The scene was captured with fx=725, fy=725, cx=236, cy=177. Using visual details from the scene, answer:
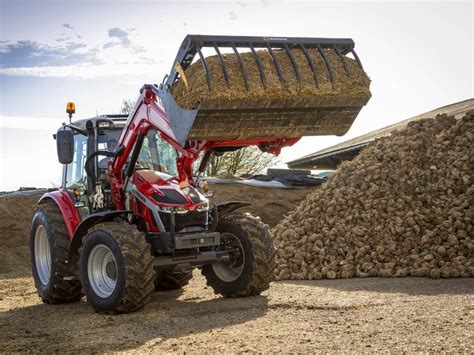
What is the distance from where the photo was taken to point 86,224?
866cm

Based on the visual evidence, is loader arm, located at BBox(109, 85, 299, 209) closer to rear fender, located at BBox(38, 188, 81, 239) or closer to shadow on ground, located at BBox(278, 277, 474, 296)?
rear fender, located at BBox(38, 188, 81, 239)

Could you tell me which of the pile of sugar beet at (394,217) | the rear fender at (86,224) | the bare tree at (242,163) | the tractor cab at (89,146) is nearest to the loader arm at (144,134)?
the tractor cab at (89,146)

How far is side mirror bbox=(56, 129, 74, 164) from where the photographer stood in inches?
351

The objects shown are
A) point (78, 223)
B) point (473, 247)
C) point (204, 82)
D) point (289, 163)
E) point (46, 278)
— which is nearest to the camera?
point (204, 82)

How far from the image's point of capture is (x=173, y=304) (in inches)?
358

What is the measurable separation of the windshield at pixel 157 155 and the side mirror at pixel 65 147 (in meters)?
0.84

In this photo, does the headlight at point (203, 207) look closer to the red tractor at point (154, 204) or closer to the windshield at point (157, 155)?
the red tractor at point (154, 204)

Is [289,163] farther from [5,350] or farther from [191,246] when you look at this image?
[5,350]

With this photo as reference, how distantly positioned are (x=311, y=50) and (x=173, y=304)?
142 inches

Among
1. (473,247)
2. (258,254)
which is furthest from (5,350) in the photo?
(473,247)

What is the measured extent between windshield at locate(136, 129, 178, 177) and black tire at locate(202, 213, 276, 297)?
99 centimetres

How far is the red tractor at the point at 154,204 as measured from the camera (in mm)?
8102

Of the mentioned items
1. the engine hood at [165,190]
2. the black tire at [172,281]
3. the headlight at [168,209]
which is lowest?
the black tire at [172,281]

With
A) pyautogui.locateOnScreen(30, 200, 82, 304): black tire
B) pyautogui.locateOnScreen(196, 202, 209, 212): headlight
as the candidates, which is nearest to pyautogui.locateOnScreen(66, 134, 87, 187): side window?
pyautogui.locateOnScreen(30, 200, 82, 304): black tire
